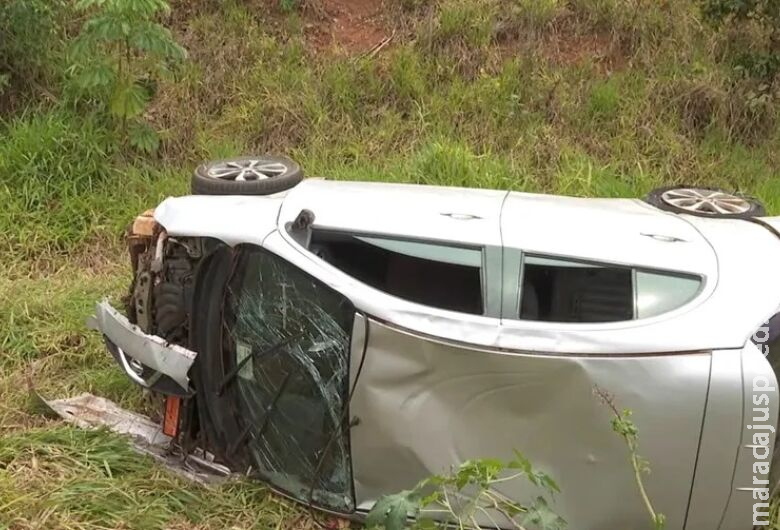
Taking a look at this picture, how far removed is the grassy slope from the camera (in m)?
5.38

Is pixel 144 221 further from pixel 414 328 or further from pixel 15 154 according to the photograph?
pixel 15 154

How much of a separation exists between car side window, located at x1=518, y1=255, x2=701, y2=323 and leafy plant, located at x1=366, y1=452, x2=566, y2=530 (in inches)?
18.6

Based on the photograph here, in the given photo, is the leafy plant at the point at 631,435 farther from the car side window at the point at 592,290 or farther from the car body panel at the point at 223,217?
the car body panel at the point at 223,217

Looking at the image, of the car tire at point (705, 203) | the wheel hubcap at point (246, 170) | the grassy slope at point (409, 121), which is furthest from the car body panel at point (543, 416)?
the grassy slope at point (409, 121)

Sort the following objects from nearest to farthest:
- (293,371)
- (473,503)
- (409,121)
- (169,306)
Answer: (473,503), (293,371), (169,306), (409,121)

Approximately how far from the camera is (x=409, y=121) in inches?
249

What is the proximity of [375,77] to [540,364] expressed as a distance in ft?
14.5

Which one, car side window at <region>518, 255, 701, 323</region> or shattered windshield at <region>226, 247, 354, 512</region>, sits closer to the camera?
car side window at <region>518, 255, 701, 323</region>

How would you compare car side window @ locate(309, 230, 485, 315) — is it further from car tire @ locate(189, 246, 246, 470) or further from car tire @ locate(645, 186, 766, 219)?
car tire @ locate(645, 186, 766, 219)

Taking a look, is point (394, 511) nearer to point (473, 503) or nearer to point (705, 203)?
point (473, 503)

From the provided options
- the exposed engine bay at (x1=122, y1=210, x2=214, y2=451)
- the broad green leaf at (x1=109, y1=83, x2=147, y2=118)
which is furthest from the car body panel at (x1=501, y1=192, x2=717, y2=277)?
the broad green leaf at (x1=109, y1=83, x2=147, y2=118)

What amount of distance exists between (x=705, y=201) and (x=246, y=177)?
1.75m

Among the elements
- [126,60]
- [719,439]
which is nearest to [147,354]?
[719,439]

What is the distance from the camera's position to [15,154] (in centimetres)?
562
